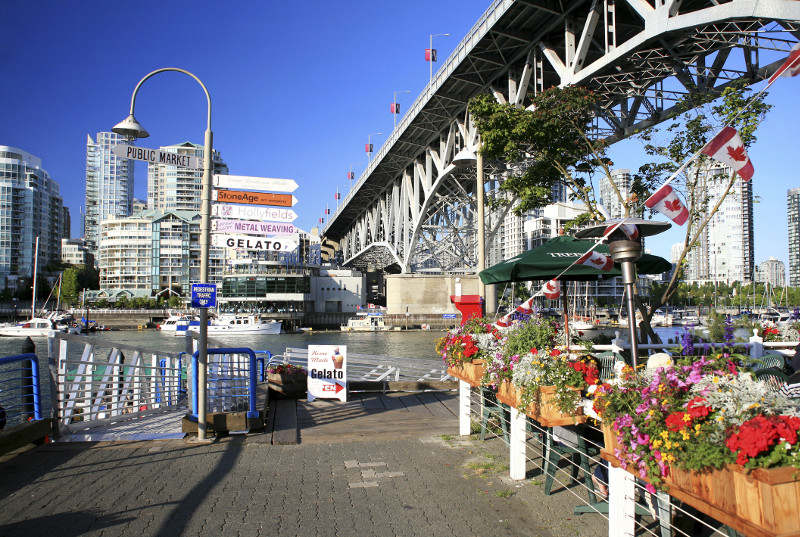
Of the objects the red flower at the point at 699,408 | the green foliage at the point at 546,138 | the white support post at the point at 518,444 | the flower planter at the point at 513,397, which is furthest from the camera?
the green foliage at the point at 546,138

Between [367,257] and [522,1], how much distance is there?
209ft

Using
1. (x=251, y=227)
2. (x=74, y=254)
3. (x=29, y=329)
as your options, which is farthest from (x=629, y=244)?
(x=74, y=254)

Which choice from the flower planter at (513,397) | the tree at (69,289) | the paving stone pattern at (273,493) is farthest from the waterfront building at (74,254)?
the flower planter at (513,397)

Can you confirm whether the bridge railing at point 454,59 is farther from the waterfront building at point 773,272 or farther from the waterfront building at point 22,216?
the waterfront building at point 773,272

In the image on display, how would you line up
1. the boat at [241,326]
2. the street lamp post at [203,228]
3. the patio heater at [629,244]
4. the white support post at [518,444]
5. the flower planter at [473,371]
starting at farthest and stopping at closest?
the boat at [241,326], the street lamp post at [203,228], the flower planter at [473,371], the white support post at [518,444], the patio heater at [629,244]

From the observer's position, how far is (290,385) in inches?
428

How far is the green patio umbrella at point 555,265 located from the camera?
7316 mm

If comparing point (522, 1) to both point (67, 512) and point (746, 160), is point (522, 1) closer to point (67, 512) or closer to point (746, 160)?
point (746, 160)

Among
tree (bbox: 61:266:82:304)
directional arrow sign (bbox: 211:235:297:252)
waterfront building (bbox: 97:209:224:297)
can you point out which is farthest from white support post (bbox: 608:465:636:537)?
tree (bbox: 61:266:82:304)

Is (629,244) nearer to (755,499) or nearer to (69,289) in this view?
(755,499)

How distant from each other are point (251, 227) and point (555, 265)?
4.63 metres

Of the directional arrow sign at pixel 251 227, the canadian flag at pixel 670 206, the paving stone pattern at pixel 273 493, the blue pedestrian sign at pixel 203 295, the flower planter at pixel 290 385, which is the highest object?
the directional arrow sign at pixel 251 227

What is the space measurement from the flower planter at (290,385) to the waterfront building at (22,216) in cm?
11694

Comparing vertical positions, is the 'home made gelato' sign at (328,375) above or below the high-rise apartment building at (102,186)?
below
